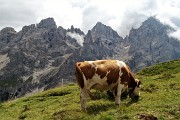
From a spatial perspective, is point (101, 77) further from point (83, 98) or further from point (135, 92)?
point (135, 92)

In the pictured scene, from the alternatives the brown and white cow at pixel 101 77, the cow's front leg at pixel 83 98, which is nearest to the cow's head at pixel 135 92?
the brown and white cow at pixel 101 77

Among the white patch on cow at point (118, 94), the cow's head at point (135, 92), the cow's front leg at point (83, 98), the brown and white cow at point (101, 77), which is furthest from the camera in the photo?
the cow's head at point (135, 92)

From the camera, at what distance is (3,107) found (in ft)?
155

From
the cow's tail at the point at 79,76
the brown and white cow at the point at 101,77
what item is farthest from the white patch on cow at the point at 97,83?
the cow's tail at the point at 79,76

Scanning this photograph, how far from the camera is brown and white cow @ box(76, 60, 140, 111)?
26.5 meters

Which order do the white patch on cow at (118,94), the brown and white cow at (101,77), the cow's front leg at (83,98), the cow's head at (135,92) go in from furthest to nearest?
the cow's head at (135,92)
the white patch on cow at (118,94)
the brown and white cow at (101,77)
the cow's front leg at (83,98)

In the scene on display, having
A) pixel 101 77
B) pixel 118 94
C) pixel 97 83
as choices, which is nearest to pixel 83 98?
pixel 97 83

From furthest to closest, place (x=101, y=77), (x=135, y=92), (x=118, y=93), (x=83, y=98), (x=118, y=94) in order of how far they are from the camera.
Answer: (x=135, y=92) < (x=118, y=93) < (x=118, y=94) < (x=101, y=77) < (x=83, y=98)

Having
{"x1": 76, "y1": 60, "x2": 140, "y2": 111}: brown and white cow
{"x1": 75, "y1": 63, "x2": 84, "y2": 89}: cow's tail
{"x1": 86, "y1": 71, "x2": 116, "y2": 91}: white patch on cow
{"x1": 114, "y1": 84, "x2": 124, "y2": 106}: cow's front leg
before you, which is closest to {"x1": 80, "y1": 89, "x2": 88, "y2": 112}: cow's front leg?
{"x1": 76, "y1": 60, "x2": 140, "y2": 111}: brown and white cow

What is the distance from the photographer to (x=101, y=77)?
2697cm

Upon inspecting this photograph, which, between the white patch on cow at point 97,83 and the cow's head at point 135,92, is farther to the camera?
the cow's head at point 135,92

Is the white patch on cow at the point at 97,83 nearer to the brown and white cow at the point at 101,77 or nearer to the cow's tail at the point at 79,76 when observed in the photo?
the brown and white cow at the point at 101,77

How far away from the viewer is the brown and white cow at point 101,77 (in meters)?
26.5

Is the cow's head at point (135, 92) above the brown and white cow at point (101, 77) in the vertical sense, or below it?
below
